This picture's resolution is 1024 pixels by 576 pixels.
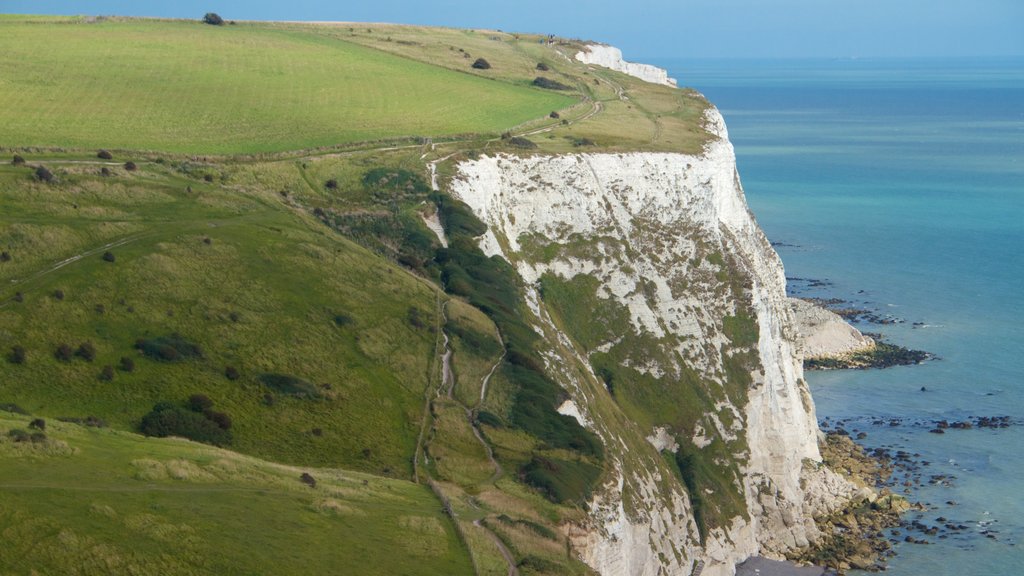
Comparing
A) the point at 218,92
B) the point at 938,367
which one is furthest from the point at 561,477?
the point at 938,367

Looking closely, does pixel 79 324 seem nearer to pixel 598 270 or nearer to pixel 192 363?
pixel 192 363

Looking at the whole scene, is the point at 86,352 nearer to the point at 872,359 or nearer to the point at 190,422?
the point at 190,422

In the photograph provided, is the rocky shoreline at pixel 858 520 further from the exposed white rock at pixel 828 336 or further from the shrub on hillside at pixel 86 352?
the shrub on hillside at pixel 86 352

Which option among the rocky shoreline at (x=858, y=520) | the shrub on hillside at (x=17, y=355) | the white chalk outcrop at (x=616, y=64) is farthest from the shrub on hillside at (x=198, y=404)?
the white chalk outcrop at (x=616, y=64)

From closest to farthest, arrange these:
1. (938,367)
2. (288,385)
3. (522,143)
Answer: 1. (288,385)
2. (522,143)
3. (938,367)

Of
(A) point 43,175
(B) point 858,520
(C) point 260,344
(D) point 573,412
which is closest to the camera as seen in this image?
(C) point 260,344

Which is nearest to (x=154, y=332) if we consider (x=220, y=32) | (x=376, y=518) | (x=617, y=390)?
(x=376, y=518)

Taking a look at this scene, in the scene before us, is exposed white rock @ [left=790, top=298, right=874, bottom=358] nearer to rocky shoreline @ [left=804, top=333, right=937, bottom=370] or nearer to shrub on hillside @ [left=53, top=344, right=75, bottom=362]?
rocky shoreline @ [left=804, top=333, right=937, bottom=370]

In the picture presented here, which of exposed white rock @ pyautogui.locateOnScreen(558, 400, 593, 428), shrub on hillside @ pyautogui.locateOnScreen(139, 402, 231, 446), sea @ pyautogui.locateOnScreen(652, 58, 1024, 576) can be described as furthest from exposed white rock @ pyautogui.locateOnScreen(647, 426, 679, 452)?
shrub on hillside @ pyautogui.locateOnScreen(139, 402, 231, 446)
